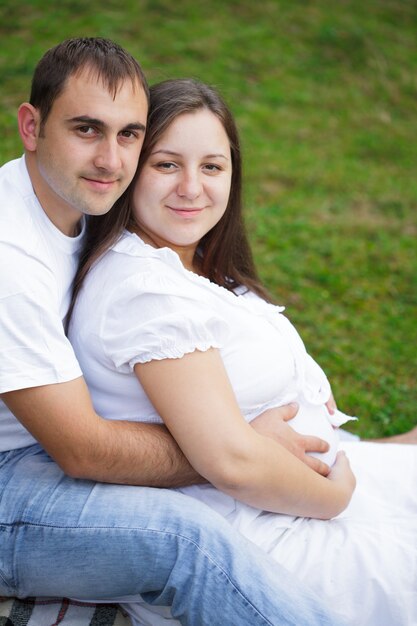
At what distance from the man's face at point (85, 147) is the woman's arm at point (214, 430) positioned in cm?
63

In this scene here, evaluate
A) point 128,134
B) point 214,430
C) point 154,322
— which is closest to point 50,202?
point 128,134

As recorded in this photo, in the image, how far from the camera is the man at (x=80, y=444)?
220 centimetres

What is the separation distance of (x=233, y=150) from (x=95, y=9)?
21.8 feet

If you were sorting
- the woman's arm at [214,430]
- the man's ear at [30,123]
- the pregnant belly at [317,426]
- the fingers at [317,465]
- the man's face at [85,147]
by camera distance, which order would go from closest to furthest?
the woman's arm at [214,430]
the man's face at [85,147]
the man's ear at [30,123]
the fingers at [317,465]
the pregnant belly at [317,426]

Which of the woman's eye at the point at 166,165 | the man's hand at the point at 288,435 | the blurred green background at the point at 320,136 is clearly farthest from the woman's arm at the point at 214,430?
the blurred green background at the point at 320,136

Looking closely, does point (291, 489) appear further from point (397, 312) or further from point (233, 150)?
point (397, 312)

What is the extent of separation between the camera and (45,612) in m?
2.50

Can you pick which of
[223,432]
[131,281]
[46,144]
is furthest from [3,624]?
[46,144]

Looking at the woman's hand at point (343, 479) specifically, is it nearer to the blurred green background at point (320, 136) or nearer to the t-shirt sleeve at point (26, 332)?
the t-shirt sleeve at point (26, 332)

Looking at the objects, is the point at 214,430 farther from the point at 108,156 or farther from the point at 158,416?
the point at 108,156

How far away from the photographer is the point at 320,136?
7879mm

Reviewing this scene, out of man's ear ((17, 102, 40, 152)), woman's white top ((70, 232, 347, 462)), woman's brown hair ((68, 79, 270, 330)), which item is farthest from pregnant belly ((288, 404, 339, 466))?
man's ear ((17, 102, 40, 152))

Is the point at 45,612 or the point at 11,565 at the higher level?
the point at 11,565

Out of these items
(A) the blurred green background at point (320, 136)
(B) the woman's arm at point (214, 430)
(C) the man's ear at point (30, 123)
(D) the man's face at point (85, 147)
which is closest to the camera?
(B) the woman's arm at point (214, 430)
